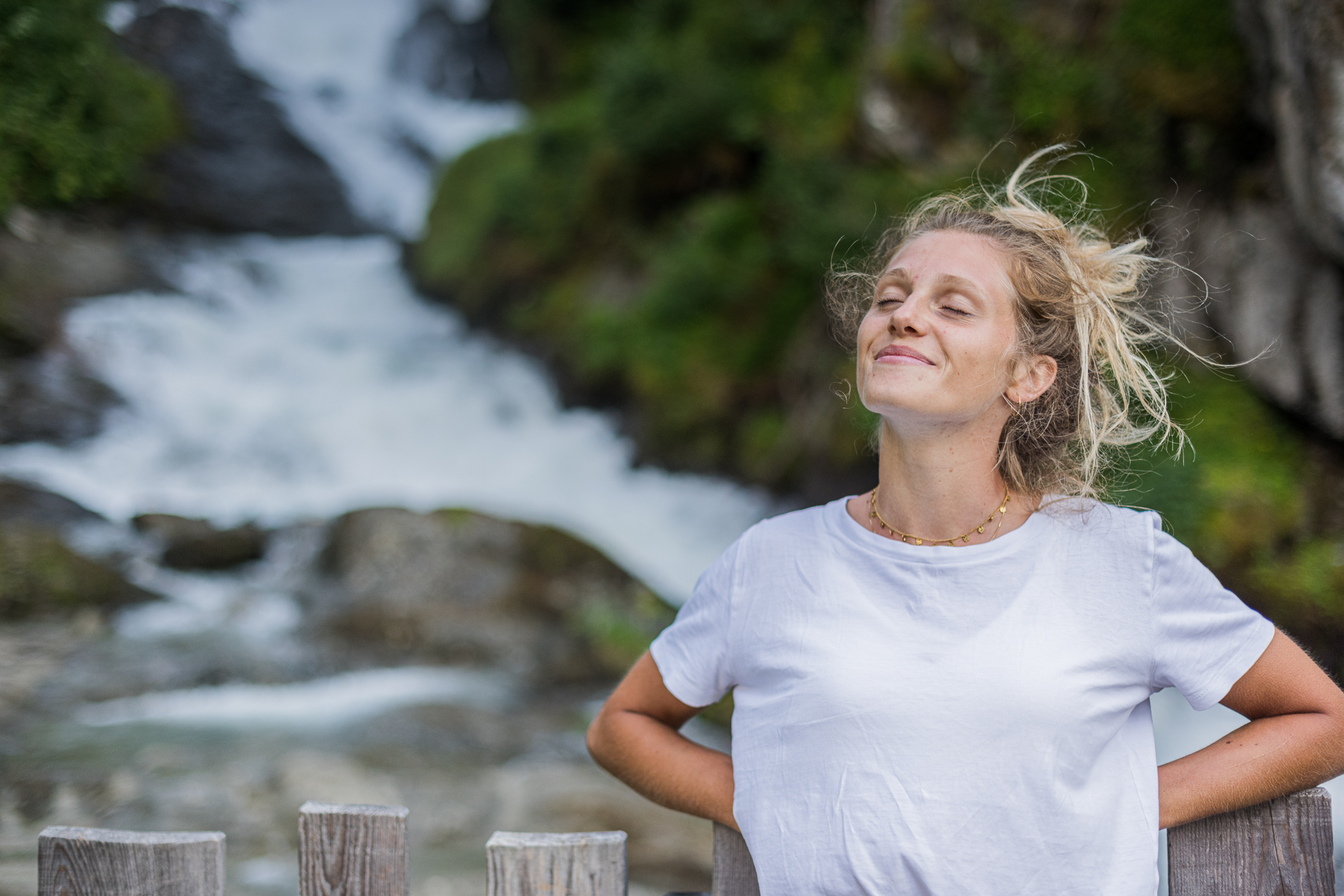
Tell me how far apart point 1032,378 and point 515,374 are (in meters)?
10.3

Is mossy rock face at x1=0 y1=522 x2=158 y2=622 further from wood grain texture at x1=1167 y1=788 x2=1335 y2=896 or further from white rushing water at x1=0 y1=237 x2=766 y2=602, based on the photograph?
wood grain texture at x1=1167 y1=788 x2=1335 y2=896

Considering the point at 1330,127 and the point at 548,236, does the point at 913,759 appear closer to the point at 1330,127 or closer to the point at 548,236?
the point at 1330,127

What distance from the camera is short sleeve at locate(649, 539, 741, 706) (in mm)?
1482

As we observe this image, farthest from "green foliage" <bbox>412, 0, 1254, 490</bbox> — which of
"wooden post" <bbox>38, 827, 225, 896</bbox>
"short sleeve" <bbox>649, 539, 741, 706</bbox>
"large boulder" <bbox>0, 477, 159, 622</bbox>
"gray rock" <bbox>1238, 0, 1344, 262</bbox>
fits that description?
"large boulder" <bbox>0, 477, 159, 622</bbox>

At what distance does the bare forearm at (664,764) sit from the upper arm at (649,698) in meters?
0.01

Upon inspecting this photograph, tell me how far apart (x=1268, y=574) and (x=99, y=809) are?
5.28 meters

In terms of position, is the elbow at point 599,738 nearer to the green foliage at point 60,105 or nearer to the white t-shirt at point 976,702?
the white t-shirt at point 976,702

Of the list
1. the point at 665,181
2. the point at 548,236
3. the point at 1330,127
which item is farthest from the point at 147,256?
the point at 1330,127

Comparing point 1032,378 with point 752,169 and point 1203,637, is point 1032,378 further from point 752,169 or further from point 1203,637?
point 752,169

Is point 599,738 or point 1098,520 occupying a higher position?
point 1098,520

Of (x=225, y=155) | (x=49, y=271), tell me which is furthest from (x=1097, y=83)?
(x=225, y=155)

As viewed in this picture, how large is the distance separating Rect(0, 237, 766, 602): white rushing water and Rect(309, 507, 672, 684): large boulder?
0.64m

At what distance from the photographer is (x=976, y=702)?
4.21 ft

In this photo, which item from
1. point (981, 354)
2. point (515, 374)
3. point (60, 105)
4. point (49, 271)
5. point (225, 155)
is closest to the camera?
point (981, 354)
